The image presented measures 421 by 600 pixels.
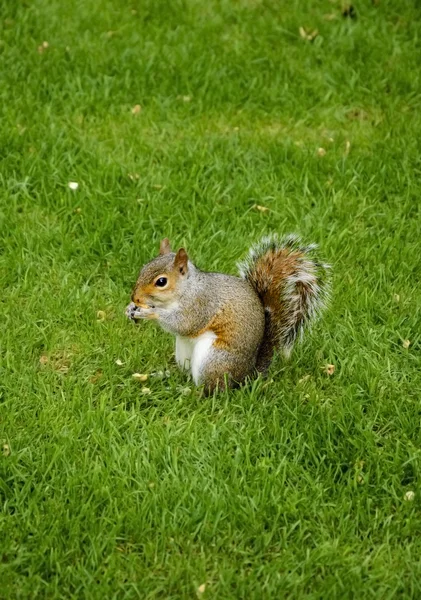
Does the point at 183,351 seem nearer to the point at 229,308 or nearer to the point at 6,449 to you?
the point at 229,308

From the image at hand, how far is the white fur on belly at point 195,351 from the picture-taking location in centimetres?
306

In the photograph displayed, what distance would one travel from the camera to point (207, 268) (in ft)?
12.4

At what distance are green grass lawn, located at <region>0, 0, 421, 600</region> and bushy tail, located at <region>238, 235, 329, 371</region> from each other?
0.43ft

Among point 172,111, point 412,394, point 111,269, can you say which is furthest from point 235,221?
point 412,394

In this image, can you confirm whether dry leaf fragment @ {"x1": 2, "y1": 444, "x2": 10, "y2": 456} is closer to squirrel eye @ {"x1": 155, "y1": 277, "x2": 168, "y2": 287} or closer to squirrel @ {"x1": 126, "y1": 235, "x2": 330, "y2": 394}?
squirrel @ {"x1": 126, "y1": 235, "x2": 330, "y2": 394}

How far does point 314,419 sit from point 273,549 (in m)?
0.53

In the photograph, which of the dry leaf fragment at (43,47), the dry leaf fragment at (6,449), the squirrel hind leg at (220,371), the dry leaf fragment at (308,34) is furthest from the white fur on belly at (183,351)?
the dry leaf fragment at (308,34)

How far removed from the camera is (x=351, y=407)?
307cm

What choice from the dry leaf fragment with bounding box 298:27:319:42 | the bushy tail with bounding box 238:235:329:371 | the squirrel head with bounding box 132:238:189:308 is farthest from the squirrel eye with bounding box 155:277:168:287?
the dry leaf fragment with bounding box 298:27:319:42

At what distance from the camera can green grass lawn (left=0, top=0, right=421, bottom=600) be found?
8.59 ft

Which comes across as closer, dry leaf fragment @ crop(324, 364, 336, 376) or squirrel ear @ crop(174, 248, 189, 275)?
squirrel ear @ crop(174, 248, 189, 275)

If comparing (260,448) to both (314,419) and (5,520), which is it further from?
(5,520)

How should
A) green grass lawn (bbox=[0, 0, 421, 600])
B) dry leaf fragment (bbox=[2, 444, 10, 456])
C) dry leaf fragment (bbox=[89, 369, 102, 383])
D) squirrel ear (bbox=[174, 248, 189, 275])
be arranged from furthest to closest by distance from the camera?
1. dry leaf fragment (bbox=[89, 369, 102, 383])
2. squirrel ear (bbox=[174, 248, 189, 275])
3. dry leaf fragment (bbox=[2, 444, 10, 456])
4. green grass lawn (bbox=[0, 0, 421, 600])


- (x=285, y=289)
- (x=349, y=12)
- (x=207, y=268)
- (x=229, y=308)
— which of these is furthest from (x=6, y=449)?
(x=349, y=12)
